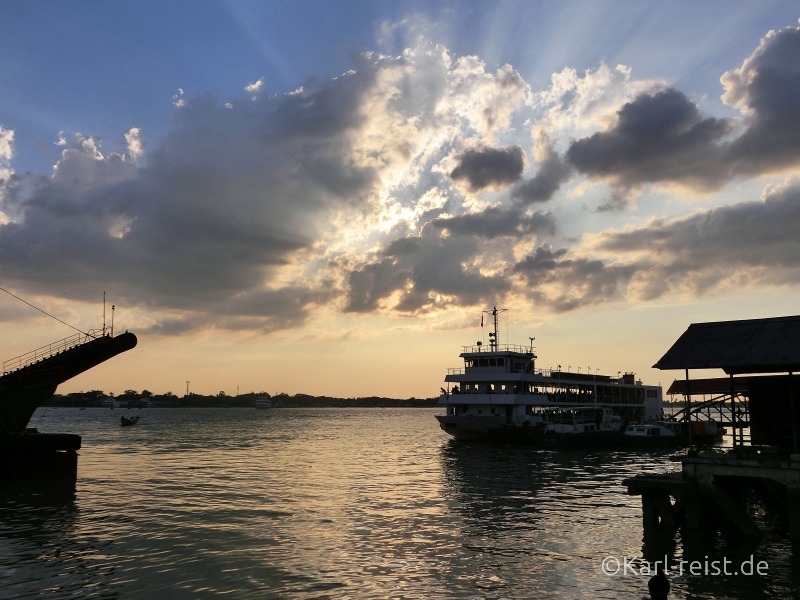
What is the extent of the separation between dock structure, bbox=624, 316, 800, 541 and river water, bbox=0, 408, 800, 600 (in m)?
1.06

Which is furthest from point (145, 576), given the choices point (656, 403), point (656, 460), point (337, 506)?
point (656, 403)

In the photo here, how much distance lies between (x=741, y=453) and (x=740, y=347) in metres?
3.77

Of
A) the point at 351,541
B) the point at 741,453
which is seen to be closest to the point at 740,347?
the point at 741,453

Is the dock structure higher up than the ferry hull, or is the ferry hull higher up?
the dock structure

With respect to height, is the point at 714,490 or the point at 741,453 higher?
the point at 741,453

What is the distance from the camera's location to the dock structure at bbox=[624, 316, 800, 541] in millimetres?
19797

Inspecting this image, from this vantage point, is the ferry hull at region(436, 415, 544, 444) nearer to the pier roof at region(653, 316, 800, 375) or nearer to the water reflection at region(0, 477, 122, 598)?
the pier roof at region(653, 316, 800, 375)

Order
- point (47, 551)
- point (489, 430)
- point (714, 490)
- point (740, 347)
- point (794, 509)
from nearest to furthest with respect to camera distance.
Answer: point (794, 509)
point (47, 551)
point (714, 490)
point (740, 347)
point (489, 430)

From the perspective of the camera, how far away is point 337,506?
90.7ft

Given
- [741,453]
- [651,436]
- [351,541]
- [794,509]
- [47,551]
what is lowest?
[651,436]

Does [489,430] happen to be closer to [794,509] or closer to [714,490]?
[714,490]

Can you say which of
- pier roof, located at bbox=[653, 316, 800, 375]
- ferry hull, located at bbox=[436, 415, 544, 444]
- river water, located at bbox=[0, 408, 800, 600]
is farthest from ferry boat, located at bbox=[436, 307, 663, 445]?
pier roof, located at bbox=[653, 316, 800, 375]

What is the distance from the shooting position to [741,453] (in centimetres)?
2059

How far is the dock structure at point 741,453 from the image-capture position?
1980cm
